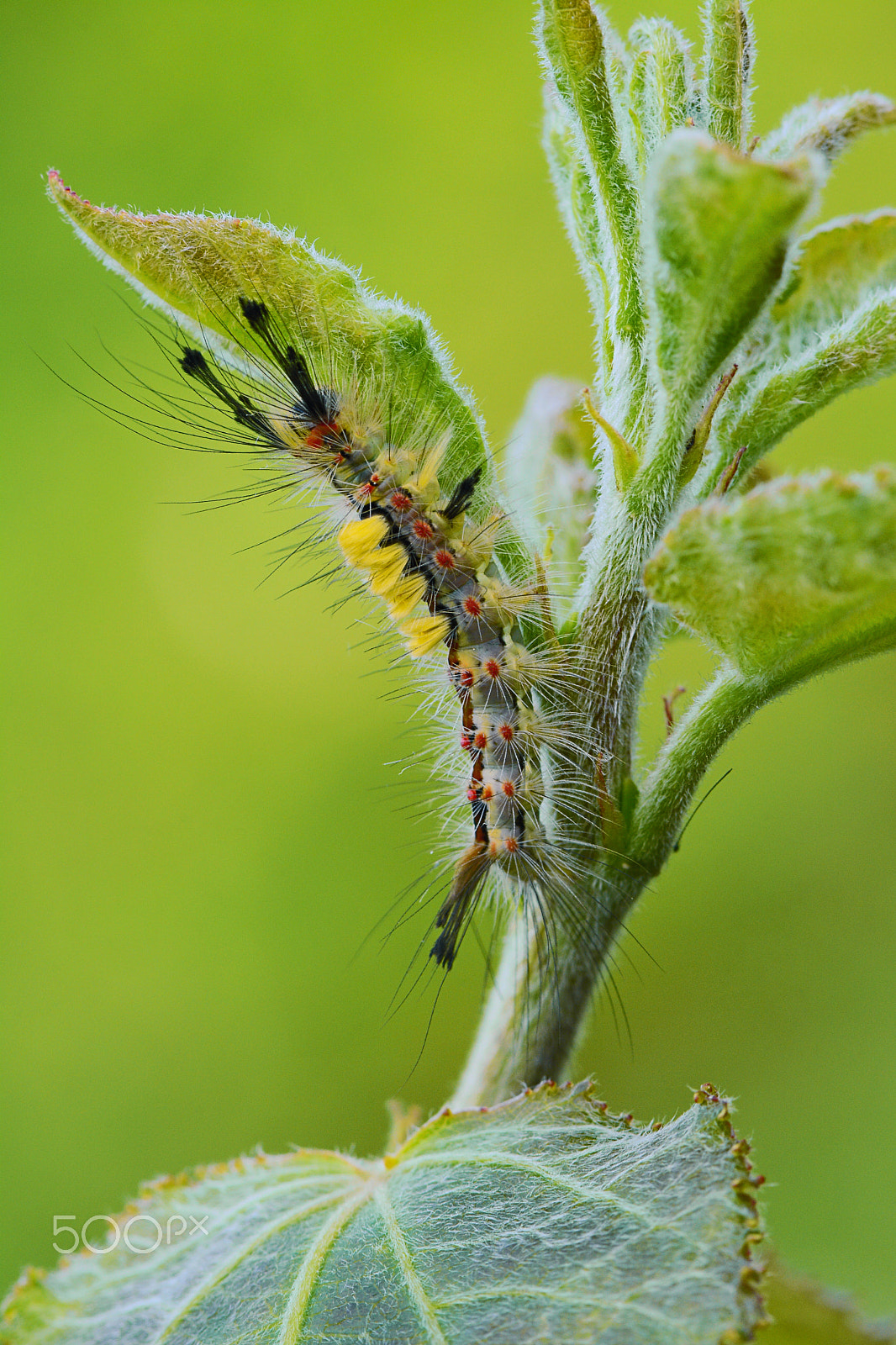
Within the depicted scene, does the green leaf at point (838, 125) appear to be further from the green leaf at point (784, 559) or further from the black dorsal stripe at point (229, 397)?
the black dorsal stripe at point (229, 397)

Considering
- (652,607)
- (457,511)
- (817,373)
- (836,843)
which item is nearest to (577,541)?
(457,511)

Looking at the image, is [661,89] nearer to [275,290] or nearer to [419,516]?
[275,290]

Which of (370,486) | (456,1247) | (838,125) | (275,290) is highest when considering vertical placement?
(838,125)

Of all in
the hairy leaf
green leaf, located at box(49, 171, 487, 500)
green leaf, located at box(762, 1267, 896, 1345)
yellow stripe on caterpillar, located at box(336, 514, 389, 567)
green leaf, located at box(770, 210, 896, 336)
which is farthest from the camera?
yellow stripe on caterpillar, located at box(336, 514, 389, 567)

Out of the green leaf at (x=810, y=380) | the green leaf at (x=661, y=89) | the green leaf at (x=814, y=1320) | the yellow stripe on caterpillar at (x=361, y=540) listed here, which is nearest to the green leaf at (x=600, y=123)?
the green leaf at (x=661, y=89)

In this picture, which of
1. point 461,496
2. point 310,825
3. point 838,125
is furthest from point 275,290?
point 310,825

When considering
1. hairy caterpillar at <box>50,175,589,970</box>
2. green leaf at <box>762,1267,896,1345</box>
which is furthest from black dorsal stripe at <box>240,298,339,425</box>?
green leaf at <box>762,1267,896,1345</box>

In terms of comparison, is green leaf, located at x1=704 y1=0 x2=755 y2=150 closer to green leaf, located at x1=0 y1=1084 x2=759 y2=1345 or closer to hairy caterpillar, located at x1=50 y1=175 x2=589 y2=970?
hairy caterpillar, located at x1=50 y1=175 x2=589 y2=970

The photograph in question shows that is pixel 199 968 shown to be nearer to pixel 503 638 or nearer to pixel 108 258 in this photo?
pixel 503 638
